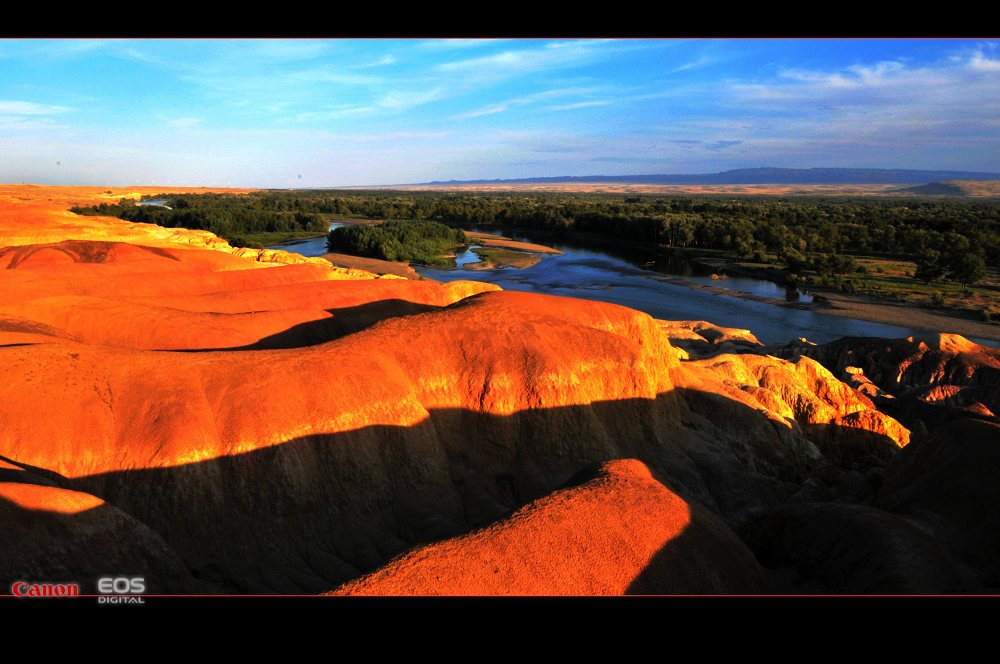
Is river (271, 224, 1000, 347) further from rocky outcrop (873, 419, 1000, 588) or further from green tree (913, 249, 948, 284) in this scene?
rocky outcrop (873, 419, 1000, 588)

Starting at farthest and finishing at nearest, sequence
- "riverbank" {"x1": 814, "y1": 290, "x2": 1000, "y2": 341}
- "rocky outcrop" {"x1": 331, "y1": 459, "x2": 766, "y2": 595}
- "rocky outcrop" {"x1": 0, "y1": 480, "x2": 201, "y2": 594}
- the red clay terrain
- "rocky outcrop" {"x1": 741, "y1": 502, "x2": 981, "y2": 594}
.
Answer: "riverbank" {"x1": 814, "y1": 290, "x2": 1000, "y2": 341}
"rocky outcrop" {"x1": 741, "y1": 502, "x2": 981, "y2": 594}
the red clay terrain
"rocky outcrop" {"x1": 0, "y1": 480, "x2": 201, "y2": 594}
"rocky outcrop" {"x1": 331, "y1": 459, "x2": 766, "y2": 595}

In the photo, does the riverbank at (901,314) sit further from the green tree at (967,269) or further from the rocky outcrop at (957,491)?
the rocky outcrop at (957,491)

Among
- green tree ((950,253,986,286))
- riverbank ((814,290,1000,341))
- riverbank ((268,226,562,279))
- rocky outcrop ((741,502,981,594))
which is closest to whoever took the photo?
rocky outcrop ((741,502,981,594))

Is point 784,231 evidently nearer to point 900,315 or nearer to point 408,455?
point 900,315

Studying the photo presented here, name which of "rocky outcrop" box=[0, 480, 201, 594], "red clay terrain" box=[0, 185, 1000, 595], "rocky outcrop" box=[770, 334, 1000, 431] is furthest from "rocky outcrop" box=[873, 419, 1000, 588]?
"rocky outcrop" box=[0, 480, 201, 594]
